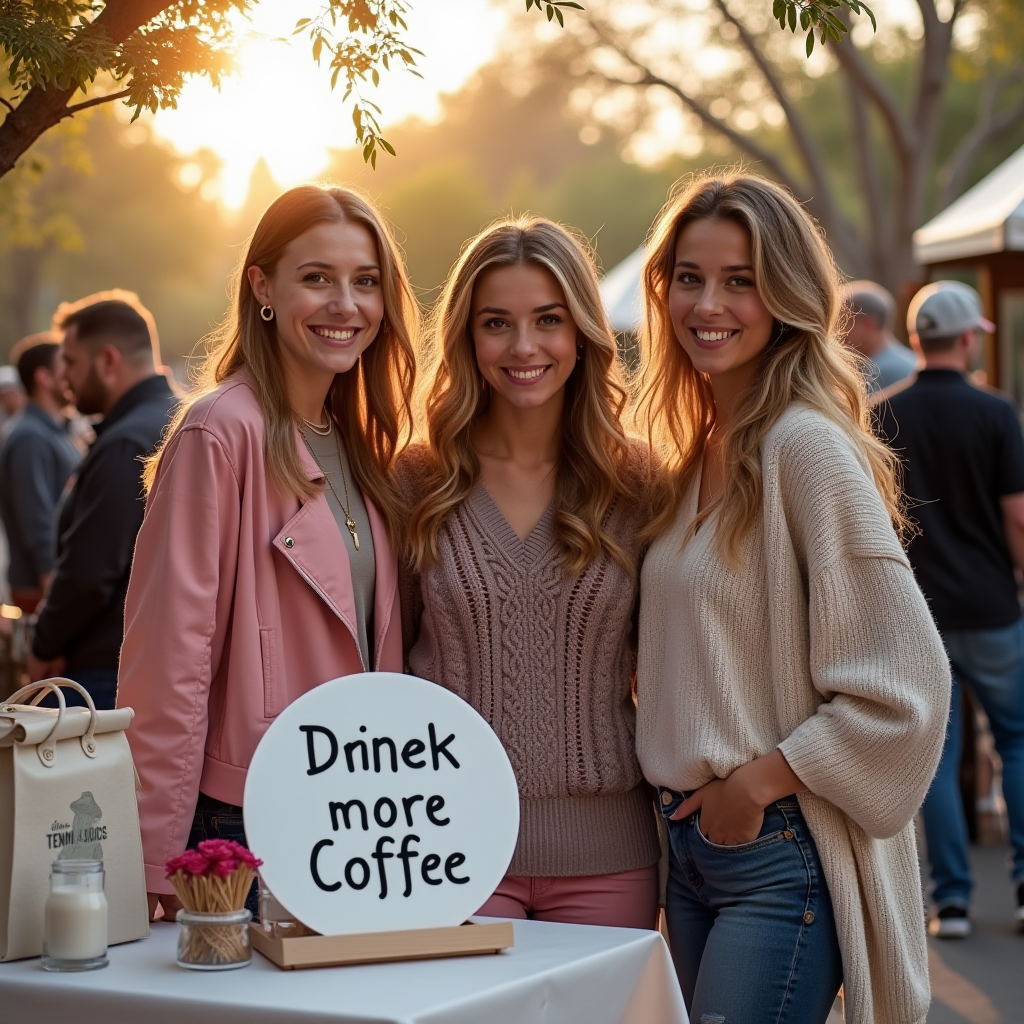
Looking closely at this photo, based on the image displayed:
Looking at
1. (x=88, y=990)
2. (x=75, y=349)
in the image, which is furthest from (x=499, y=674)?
→ (x=75, y=349)

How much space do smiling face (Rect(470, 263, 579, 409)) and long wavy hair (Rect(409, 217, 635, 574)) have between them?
0.08 ft

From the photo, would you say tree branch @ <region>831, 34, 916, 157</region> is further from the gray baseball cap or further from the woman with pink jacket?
the woman with pink jacket

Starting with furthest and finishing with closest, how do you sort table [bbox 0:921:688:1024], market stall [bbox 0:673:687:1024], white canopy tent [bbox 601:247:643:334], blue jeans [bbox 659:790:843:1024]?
white canopy tent [bbox 601:247:643:334]
blue jeans [bbox 659:790:843:1024]
market stall [bbox 0:673:687:1024]
table [bbox 0:921:688:1024]

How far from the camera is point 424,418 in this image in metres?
3.32

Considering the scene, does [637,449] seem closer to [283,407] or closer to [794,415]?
[794,415]

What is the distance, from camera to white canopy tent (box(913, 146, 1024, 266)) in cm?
738

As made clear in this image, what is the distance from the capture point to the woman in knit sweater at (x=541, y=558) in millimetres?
2922

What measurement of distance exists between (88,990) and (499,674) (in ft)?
3.52

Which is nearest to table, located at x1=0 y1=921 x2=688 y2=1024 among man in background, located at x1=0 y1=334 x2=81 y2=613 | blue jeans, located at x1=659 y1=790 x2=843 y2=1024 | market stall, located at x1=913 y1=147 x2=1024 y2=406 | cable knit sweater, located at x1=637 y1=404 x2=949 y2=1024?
blue jeans, located at x1=659 y1=790 x2=843 y2=1024

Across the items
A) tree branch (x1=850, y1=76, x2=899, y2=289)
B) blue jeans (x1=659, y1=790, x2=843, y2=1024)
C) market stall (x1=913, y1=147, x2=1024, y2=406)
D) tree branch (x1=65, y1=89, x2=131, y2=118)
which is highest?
tree branch (x1=850, y1=76, x2=899, y2=289)

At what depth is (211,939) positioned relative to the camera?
220 cm

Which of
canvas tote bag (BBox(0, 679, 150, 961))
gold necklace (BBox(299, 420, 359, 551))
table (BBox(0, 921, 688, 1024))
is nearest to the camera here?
table (BBox(0, 921, 688, 1024))

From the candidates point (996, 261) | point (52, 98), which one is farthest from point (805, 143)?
point (52, 98)

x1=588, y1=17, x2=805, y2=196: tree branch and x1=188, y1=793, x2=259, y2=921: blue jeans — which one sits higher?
x1=588, y1=17, x2=805, y2=196: tree branch
